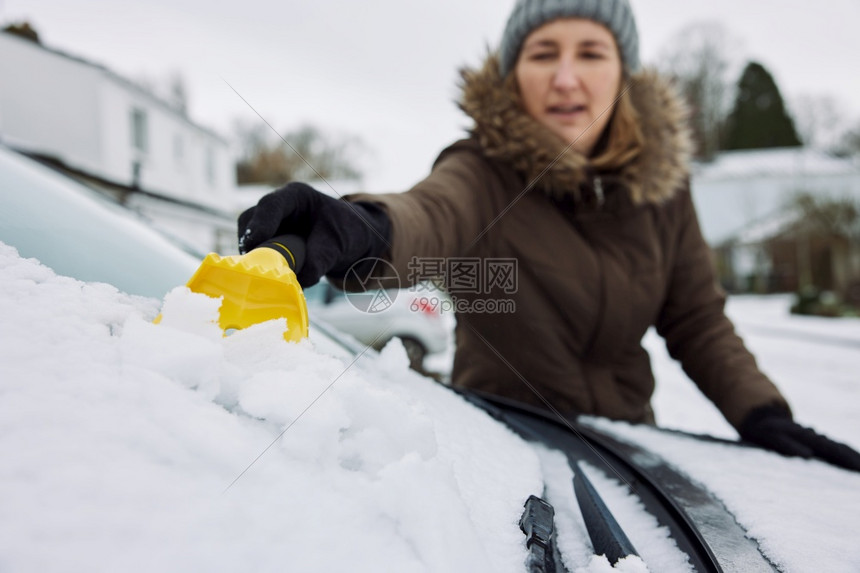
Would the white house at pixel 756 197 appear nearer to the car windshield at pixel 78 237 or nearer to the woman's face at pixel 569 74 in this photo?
the woman's face at pixel 569 74

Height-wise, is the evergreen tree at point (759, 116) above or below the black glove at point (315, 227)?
above

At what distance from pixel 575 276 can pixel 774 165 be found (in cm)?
3822

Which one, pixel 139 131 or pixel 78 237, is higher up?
pixel 139 131

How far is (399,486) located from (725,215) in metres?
36.9

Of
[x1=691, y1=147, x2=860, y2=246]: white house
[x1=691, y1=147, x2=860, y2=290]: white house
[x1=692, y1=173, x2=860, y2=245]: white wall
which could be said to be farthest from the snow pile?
[x1=692, y1=173, x2=860, y2=245]: white wall

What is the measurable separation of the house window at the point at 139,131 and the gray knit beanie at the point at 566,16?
15.9 m

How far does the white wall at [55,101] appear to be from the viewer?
1350cm

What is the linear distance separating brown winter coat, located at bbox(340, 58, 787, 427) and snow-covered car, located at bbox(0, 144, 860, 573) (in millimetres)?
690

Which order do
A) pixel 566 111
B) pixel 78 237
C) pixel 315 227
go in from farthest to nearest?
pixel 566 111 < pixel 78 237 < pixel 315 227

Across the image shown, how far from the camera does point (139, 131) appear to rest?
15.7 m

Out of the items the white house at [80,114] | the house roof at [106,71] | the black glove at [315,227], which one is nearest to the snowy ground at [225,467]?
the black glove at [315,227]

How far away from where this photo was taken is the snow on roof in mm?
32344

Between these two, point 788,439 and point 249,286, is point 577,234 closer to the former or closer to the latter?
point 788,439

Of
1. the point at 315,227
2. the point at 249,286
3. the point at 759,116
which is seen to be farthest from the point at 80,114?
the point at 759,116
